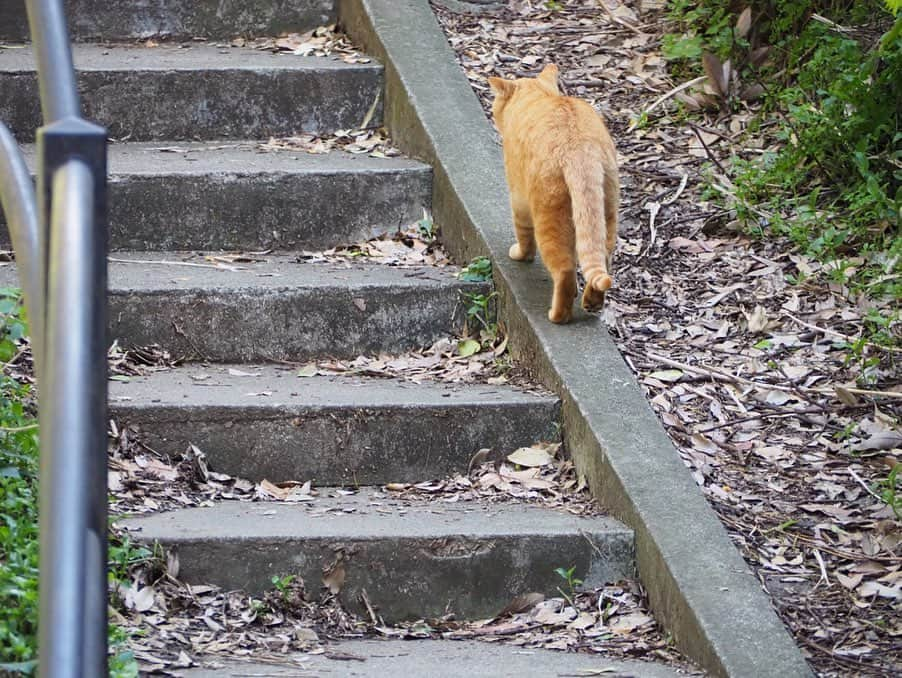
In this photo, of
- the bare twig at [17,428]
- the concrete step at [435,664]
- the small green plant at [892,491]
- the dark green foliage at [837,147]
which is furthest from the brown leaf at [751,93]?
the bare twig at [17,428]

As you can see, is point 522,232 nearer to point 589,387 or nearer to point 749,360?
point 589,387

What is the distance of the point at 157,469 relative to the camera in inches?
128

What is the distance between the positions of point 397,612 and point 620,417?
0.85m

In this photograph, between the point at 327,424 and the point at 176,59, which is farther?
the point at 176,59

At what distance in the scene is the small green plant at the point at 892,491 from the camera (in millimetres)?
3152

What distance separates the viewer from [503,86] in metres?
4.34

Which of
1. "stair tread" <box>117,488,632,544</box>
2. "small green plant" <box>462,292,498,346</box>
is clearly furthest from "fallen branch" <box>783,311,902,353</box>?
"stair tread" <box>117,488,632,544</box>

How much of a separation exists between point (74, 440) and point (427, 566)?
1738 millimetres

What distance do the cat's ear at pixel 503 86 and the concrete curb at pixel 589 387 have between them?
0.24m

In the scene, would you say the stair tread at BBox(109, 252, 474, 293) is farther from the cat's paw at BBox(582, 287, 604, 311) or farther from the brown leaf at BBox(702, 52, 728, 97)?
the brown leaf at BBox(702, 52, 728, 97)

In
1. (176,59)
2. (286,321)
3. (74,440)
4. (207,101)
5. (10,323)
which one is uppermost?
(176,59)

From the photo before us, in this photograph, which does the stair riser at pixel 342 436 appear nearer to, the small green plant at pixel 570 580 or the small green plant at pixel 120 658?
the small green plant at pixel 570 580

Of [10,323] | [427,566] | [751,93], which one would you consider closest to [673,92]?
[751,93]

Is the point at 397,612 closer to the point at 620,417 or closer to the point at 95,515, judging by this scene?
the point at 620,417
